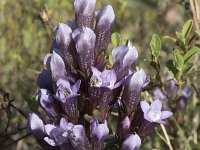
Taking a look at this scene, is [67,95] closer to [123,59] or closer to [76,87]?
[76,87]

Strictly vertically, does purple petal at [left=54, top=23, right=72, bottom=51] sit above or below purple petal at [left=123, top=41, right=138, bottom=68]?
above

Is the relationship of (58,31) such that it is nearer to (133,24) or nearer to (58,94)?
(58,94)

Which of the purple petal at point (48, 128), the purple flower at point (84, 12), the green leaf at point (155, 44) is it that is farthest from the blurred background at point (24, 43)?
the purple petal at point (48, 128)

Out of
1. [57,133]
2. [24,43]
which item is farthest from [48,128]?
[24,43]

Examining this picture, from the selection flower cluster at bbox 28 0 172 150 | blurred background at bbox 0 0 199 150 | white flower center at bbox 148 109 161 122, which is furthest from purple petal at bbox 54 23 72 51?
blurred background at bbox 0 0 199 150

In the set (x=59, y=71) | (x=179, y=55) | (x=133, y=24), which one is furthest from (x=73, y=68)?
(x=133, y=24)

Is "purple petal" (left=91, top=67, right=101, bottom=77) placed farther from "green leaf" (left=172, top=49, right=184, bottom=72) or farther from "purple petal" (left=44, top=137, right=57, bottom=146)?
"green leaf" (left=172, top=49, right=184, bottom=72)

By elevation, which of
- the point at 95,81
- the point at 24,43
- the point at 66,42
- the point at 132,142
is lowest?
the point at 24,43
